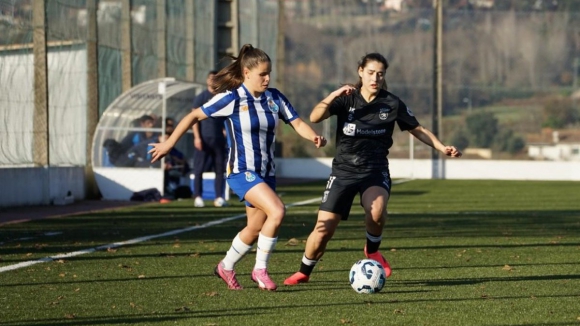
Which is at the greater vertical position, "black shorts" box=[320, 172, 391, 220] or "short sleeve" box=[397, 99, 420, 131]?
"short sleeve" box=[397, 99, 420, 131]

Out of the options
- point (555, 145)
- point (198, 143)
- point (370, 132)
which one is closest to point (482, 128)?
point (555, 145)

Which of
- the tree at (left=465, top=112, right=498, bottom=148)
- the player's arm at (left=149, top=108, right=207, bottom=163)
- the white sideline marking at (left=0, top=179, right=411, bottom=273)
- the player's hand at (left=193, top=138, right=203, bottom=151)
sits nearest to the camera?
the player's arm at (left=149, top=108, right=207, bottom=163)

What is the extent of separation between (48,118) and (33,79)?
998 millimetres

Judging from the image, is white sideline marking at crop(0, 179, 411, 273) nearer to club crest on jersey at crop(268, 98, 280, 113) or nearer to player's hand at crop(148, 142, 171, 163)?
player's hand at crop(148, 142, 171, 163)

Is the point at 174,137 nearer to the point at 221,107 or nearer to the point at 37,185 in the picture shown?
the point at 221,107

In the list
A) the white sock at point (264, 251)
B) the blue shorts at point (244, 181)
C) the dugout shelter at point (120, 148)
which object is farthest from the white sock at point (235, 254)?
the dugout shelter at point (120, 148)

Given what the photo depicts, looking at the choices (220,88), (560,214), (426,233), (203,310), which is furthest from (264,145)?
(560,214)

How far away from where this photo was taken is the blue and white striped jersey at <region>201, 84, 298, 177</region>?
8.85m

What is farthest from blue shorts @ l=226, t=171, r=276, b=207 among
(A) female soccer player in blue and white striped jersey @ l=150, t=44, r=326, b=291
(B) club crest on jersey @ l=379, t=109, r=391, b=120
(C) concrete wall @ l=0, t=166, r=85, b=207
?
(C) concrete wall @ l=0, t=166, r=85, b=207

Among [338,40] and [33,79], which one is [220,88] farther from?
[338,40]

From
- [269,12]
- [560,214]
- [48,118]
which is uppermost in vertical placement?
[269,12]

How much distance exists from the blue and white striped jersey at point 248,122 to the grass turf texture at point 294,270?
0.96 metres

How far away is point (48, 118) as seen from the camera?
2038 cm

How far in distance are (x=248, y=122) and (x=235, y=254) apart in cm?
101
